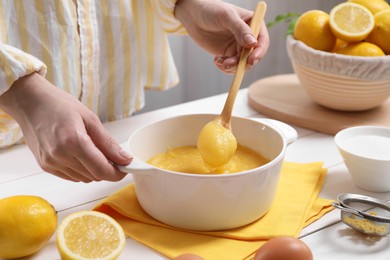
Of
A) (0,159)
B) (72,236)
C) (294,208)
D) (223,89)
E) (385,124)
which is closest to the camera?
(72,236)

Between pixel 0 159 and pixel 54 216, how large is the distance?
34cm

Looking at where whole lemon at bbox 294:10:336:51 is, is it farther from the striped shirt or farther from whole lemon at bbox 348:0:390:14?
the striped shirt

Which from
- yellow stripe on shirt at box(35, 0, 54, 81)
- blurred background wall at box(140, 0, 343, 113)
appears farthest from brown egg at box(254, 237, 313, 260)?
blurred background wall at box(140, 0, 343, 113)

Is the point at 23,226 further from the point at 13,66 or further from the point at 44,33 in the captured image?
the point at 44,33

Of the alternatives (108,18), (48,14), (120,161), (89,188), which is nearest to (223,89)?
Result: (108,18)

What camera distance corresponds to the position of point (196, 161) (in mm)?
984

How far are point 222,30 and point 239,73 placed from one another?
0.60 feet

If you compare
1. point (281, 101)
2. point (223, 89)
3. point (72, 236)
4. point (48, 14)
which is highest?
point (48, 14)

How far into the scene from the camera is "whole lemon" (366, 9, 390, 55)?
1254mm

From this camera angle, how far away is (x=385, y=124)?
50.8 inches

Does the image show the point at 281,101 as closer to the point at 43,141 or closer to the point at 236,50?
the point at 236,50

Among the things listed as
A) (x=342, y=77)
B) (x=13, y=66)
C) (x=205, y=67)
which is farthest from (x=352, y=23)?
(x=205, y=67)

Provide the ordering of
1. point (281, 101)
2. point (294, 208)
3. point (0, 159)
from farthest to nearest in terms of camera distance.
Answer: point (281, 101), point (0, 159), point (294, 208)

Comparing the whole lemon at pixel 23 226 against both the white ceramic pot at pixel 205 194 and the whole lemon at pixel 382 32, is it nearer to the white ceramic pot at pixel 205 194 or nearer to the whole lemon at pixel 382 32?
the white ceramic pot at pixel 205 194
